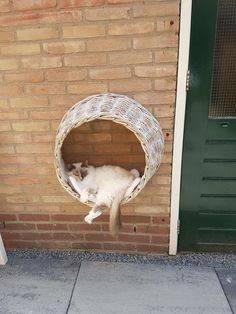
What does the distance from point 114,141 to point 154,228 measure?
791mm

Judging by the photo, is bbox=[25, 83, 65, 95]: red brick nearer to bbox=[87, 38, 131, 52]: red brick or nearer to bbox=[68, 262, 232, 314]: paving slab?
bbox=[87, 38, 131, 52]: red brick

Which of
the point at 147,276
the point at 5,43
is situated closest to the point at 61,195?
the point at 147,276

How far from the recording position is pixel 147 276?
235cm

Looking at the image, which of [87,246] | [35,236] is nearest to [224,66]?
[87,246]

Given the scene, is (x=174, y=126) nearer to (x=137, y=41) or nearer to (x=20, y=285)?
(x=137, y=41)

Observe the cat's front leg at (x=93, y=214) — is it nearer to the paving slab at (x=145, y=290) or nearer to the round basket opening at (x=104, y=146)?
the round basket opening at (x=104, y=146)

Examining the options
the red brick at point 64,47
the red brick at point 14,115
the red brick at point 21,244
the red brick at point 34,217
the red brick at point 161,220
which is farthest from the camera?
the red brick at point 21,244

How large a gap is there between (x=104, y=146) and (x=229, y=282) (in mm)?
1377

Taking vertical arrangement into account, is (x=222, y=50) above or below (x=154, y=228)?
above

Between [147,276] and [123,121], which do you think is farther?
[147,276]

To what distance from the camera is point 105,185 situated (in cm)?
199

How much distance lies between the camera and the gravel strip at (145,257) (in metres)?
2.48

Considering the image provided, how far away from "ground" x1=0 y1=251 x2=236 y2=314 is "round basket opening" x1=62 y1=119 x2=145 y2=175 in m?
0.83

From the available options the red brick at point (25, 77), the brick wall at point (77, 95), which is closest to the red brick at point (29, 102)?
the brick wall at point (77, 95)
